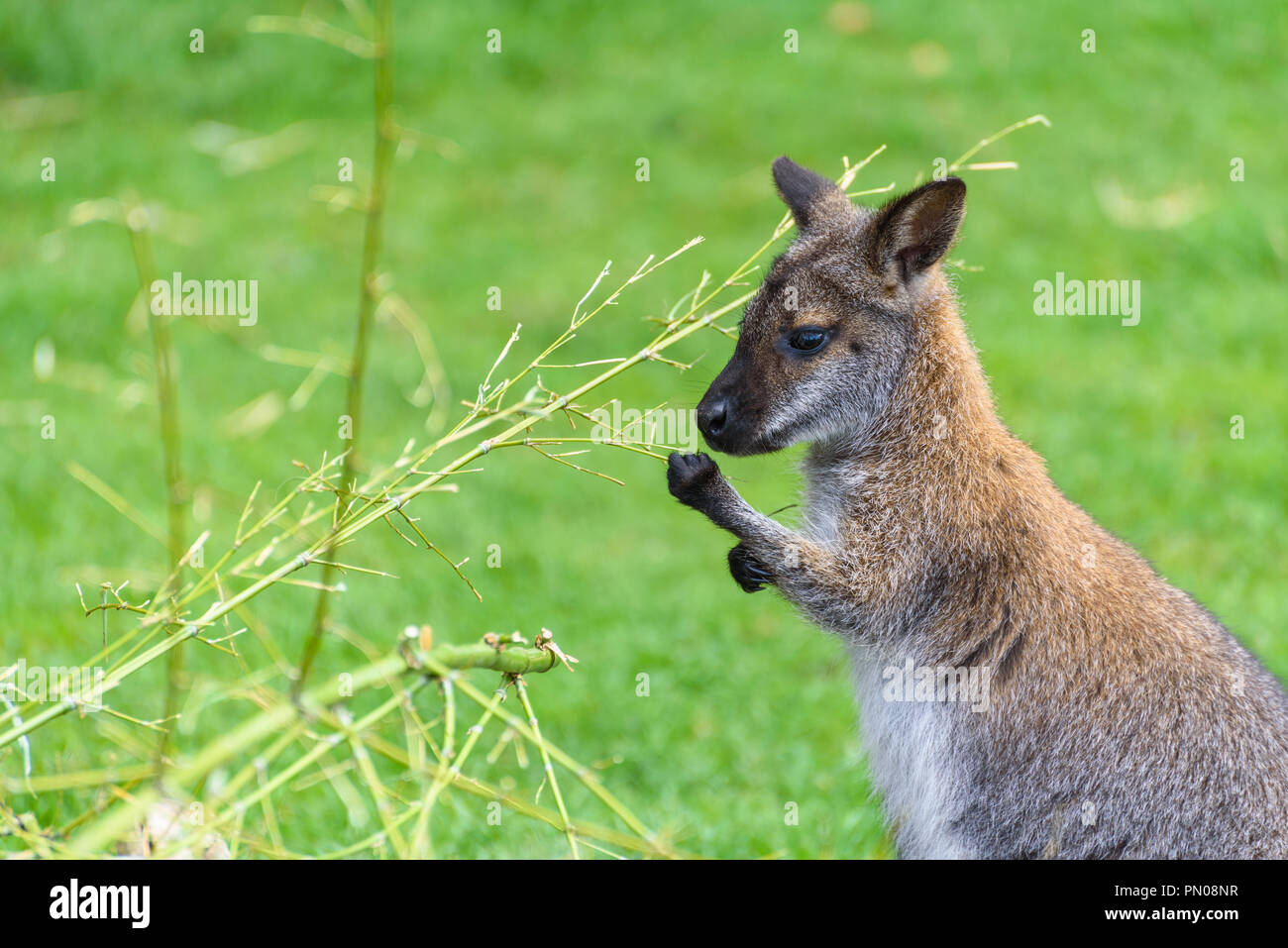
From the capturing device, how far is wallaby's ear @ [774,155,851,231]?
4234mm

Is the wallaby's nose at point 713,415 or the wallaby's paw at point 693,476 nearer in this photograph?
the wallaby's paw at point 693,476

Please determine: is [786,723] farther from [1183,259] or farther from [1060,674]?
[1183,259]

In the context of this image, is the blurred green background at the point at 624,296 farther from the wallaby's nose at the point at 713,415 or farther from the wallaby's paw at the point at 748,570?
the wallaby's paw at the point at 748,570

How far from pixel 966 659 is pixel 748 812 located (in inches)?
69.1

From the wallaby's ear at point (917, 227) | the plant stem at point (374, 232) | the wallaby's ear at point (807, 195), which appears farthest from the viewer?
the wallaby's ear at point (807, 195)

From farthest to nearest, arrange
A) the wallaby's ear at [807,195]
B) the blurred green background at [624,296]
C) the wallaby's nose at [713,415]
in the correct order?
1. the blurred green background at [624,296]
2. the wallaby's ear at [807,195]
3. the wallaby's nose at [713,415]

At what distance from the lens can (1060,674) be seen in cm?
375

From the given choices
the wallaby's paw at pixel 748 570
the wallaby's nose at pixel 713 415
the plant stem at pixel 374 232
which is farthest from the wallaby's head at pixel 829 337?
the plant stem at pixel 374 232

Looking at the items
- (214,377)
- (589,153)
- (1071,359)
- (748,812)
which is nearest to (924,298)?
(748,812)

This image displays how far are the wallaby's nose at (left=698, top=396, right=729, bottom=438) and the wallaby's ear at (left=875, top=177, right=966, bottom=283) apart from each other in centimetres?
62

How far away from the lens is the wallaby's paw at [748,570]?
3.71 metres

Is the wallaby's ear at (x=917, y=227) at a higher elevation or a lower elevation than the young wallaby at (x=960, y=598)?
higher

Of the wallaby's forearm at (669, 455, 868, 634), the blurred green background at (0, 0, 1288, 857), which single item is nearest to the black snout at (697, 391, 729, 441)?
the wallaby's forearm at (669, 455, 868, 634)
